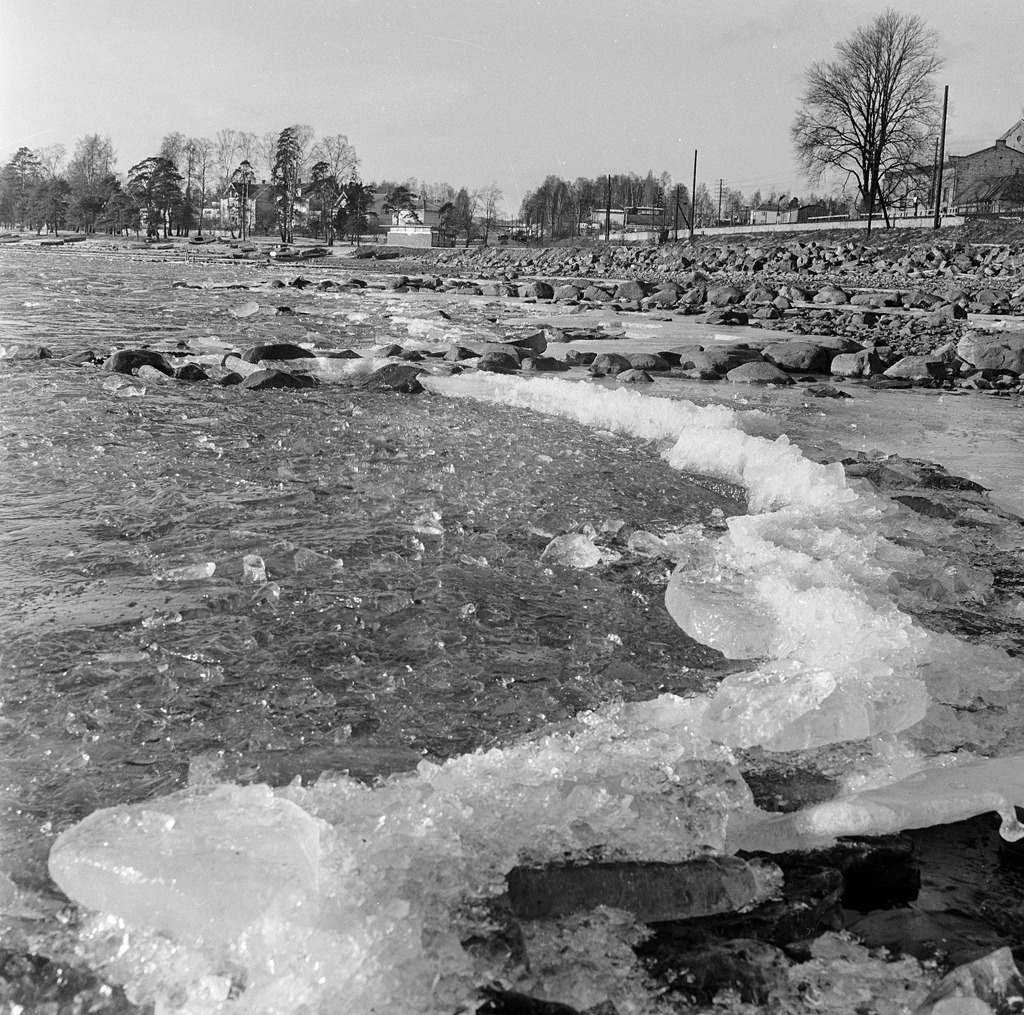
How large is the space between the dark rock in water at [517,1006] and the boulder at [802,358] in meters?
9.61

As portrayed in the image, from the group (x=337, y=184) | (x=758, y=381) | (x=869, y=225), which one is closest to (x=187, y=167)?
(x=337, y=184)

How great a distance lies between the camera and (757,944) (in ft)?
5.20

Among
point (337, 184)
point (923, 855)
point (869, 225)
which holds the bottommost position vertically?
point (923, 855)

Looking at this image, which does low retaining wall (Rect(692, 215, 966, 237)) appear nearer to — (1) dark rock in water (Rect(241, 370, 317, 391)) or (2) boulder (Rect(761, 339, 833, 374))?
(2) boulder (Rect(761, 339, 833, 374))

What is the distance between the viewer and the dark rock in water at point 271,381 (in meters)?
7.99

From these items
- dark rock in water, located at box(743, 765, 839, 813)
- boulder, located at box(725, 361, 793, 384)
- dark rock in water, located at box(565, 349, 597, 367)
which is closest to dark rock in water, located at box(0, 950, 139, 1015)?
dark rock in water, located at box(743, 765, 839, 813)

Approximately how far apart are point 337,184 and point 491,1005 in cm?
8398

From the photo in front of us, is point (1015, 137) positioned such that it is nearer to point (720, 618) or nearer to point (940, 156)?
point (940, 156)

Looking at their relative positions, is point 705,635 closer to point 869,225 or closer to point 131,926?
point 131,926

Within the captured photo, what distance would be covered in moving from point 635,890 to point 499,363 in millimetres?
8307

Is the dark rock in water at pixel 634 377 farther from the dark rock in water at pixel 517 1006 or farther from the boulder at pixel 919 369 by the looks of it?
the dark rock in water at pixel 517 1006

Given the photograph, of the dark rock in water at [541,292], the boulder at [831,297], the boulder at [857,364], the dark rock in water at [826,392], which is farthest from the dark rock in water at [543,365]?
the dark rock in water at [541,292]

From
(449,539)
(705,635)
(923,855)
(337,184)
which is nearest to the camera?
(923,855)

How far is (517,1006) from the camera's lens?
55.7 inches
